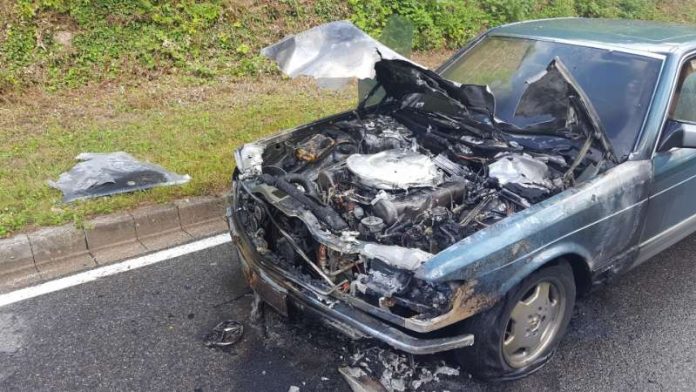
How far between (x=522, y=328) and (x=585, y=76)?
65.8 inches

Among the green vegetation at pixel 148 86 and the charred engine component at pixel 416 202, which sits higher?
the charred engine component at pixel 416 202

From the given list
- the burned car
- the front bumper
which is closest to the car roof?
the burned car

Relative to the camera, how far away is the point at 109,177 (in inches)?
184

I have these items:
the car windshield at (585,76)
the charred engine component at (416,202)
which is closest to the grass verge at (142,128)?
the charred engine component at (416,202)

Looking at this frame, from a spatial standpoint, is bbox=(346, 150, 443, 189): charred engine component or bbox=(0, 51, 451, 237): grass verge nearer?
bbox=(346, 150, 443, 189): charred engine component

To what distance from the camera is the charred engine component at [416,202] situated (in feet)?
9.43

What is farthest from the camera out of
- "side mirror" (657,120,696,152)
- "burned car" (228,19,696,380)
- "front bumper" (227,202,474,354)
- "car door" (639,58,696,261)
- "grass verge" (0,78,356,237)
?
"grass verge" (0,78,356,237)

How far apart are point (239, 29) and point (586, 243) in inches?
249

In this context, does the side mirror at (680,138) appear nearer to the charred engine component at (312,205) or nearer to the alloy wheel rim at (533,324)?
the alloy wheel rim at (533,324)

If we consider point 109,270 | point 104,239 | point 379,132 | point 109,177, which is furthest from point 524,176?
point 109,177

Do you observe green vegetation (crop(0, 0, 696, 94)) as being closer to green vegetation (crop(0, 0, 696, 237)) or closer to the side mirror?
green vegetation (crop(0, 0, 696, 237))

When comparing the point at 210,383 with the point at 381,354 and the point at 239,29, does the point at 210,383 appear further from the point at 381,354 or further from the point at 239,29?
the point at 239,29

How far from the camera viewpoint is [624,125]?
3287mm

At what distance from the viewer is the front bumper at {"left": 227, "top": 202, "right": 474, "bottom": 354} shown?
2.46m
